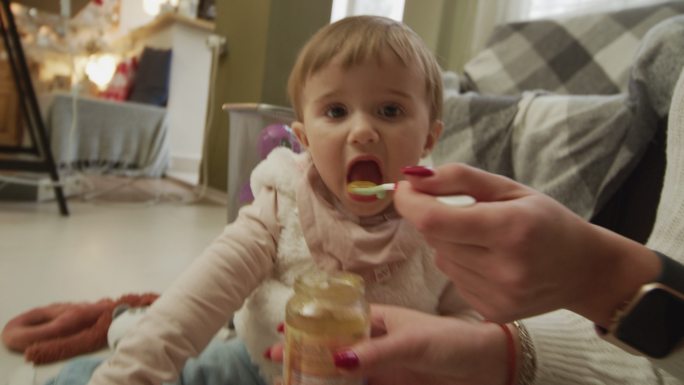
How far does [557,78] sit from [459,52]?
32.0 inches

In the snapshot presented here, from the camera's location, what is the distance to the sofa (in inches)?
35.4

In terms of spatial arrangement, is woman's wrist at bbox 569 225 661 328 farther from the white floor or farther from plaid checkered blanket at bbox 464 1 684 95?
plaid checkered blanket at bbox 464 1 684 95

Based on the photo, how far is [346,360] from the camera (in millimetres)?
347

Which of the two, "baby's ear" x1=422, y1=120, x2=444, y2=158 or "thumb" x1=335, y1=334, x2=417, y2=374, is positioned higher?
"baby's ear" x1=422, y1=120, x2=444, y2=158

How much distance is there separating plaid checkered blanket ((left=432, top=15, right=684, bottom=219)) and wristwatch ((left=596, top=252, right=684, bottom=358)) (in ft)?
2.20

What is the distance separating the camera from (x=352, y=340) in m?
0.37

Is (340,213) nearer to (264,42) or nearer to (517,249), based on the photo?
(517,249)

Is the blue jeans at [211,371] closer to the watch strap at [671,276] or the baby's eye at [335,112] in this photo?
the baby's eye at [335,112]

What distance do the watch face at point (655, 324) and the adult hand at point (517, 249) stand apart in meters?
0.01

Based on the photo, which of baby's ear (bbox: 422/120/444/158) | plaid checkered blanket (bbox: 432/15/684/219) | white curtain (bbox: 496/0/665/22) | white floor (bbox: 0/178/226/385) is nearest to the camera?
baby's ear (bbox: 422/120/444/158)

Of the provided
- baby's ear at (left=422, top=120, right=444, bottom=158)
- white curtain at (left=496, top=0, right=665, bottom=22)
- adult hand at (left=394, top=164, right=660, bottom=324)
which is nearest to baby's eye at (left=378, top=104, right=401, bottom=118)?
baby's ear at (left=422, top=120, right=444, bottom=158)

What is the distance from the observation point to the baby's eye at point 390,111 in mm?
571

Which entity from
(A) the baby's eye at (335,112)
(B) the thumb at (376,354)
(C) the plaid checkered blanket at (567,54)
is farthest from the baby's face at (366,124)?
(C) the plaid checkered blanket at (567,54)

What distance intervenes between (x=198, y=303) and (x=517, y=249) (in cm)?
38
